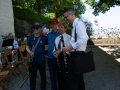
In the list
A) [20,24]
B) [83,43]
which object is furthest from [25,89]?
[20,24]

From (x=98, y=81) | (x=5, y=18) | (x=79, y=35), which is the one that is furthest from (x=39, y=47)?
(x=5, y=18)

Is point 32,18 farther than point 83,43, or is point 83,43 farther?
point 32,18

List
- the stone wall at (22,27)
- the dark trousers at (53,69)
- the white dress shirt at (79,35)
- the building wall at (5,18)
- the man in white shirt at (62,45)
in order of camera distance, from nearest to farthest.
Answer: the white dress shirt at (79,35) < the man in white shirt at (62,45) < the dark trousers at (53,69) < the building wall at (5,18) < the stone wall at (22,27)

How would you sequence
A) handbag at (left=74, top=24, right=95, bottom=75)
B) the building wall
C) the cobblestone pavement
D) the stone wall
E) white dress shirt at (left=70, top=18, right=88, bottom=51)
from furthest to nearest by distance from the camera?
the stone wall → the building wall → the cobblestone pavement → handbag at (left=74, top=24, right=95, bottom=75) → white dress shirt at (left=70, top=18, right=88, bottom=51)

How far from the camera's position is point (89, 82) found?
643 centimetres

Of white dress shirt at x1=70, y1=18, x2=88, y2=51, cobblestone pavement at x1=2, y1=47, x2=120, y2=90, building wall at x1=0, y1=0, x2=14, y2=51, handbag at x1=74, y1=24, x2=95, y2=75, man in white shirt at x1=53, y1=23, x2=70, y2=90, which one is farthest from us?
building wall at x1=0, y1=0, x2=14, y2=51

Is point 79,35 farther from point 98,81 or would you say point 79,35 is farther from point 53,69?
point 98,81

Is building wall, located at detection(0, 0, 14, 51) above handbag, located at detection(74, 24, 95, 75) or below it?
above

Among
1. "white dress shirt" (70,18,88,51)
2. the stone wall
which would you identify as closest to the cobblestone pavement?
"white dress shirt" (70,18,88,51)

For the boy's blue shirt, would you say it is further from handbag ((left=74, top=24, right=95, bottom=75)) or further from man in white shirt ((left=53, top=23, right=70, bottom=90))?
handbag ((left=74, top=24, right=95, bottom=75))

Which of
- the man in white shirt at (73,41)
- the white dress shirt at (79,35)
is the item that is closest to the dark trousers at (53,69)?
the man in white shirt at (73,41)

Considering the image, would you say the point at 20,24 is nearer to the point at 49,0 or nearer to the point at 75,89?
the point at 49,0

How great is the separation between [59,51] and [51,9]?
29.0 metres

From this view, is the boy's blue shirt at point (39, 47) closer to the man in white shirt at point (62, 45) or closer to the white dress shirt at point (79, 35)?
the man in white shirt at point (62, 45)
